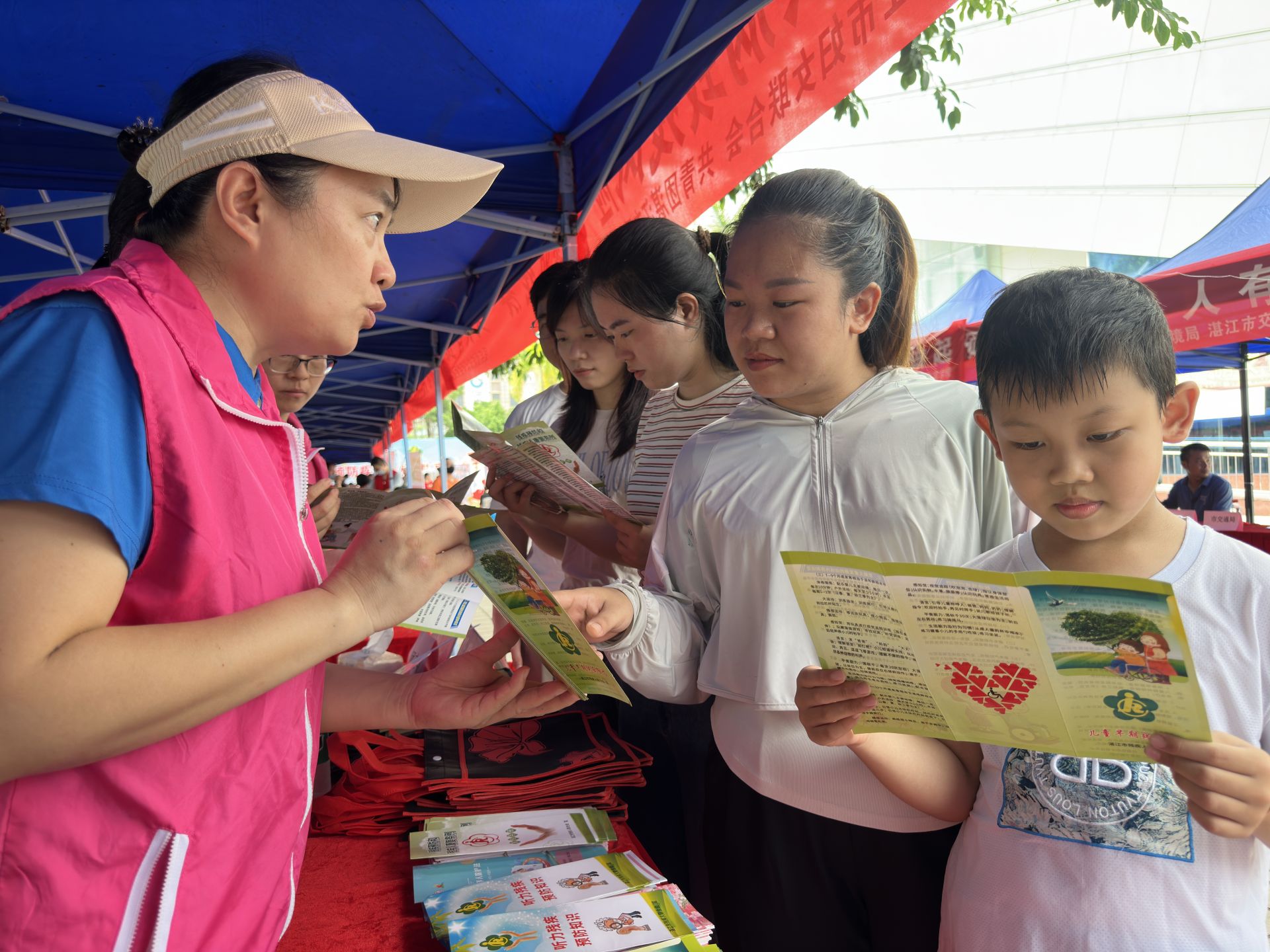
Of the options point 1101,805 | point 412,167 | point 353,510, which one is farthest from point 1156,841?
point 353,510

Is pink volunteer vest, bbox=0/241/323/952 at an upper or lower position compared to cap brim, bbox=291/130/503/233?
lower

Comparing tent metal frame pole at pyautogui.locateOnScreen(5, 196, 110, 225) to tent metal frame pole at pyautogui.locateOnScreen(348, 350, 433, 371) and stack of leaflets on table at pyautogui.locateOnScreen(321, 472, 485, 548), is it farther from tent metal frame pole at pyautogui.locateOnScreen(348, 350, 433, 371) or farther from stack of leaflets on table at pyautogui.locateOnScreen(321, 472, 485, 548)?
tent metal frame pole at pyautogui.locateOnScreen(348, 350, 433, 371)

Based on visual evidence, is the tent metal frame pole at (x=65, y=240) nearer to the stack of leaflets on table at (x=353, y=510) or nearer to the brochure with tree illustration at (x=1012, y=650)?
the stack of leaflets on table at (x=353, y=510)

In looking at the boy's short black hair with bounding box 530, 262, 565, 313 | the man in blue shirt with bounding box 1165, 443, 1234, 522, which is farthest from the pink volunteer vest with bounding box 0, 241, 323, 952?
the man in blue shirt with bounding box 1165, 443, 1234, 522

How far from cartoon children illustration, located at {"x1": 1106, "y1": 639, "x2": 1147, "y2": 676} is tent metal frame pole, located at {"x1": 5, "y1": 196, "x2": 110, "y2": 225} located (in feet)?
15.0

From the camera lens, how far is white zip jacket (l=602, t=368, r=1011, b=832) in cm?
137

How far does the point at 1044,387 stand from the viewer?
1063 millimetres

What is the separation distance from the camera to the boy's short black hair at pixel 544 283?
287cm

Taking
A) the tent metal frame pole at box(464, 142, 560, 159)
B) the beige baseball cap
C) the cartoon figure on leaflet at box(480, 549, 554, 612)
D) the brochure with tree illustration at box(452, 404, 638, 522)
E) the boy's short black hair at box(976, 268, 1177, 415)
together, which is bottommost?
the cartoon figure on leaflet at box(480, 549, 554, 612)

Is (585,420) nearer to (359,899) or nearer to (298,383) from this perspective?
(298,383)

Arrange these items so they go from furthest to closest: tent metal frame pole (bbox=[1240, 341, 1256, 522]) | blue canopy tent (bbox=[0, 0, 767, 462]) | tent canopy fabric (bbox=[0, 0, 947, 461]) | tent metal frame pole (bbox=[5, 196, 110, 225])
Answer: tent metal frame pole (bbox=[1240, 341, 1256, 522]) < tent metal frame pole (bbox=[5, 196, 110, 225]) < blue canopy tent (bbox=[0, 0, 767, 462]) < tent canopy fabric (bbox=[0, 0, 947, 461])

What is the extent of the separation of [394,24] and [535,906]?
312 cm

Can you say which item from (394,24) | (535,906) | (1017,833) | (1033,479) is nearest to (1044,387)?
(1033,479)

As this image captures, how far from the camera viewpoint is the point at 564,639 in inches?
45.0
